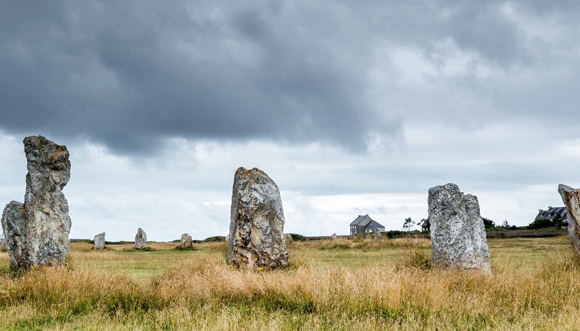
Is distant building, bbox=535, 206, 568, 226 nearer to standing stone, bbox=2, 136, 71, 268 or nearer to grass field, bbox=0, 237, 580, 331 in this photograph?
grass field, bbox=0, 237, 580, 331

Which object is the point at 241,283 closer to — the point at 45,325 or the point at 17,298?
the point at 45,325

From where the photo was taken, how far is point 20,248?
49.5ft

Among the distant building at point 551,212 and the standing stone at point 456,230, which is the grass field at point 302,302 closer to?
the standing stone at point 456,230

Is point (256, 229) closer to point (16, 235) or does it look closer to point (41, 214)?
point (41, 214)

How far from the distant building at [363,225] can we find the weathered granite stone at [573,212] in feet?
253

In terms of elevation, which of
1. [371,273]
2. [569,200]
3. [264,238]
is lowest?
[371,273]

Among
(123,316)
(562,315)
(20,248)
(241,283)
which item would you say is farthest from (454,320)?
(20,248)

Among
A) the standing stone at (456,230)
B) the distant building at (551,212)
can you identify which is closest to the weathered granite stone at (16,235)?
the standing stone at (456,230)

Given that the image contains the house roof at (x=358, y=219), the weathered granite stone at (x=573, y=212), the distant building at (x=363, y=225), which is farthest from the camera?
the house roof at (x=358, y=219)

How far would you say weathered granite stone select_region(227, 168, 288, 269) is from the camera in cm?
1312

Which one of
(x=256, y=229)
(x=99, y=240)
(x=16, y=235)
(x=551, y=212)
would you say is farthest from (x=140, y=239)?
(x=551, y=212)

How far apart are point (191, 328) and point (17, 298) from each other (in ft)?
16.3

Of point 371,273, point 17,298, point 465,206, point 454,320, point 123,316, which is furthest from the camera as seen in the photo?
point 465,206

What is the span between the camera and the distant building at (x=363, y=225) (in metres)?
90.2
